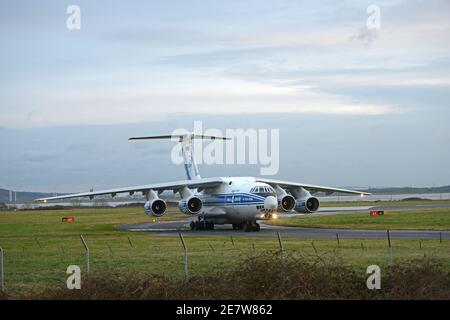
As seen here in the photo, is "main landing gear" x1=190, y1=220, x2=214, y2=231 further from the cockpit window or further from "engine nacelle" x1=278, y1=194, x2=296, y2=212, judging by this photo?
the cockpit window

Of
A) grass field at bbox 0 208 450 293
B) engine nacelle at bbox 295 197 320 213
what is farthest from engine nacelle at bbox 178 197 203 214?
grass field at bbox 0 208 450 293

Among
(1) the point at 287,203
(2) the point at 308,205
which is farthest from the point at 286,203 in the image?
(2) the point at 308,205

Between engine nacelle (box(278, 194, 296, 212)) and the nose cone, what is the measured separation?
13.2ft

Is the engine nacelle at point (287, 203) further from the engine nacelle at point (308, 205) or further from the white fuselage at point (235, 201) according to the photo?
the white fuselage at point (235, 201)

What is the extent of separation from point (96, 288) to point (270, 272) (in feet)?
12.8

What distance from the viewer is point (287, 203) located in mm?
48906

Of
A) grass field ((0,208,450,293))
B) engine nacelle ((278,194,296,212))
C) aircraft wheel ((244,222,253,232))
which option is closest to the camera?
grass field ((0,208,450,293))

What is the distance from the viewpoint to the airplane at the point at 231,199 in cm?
4572

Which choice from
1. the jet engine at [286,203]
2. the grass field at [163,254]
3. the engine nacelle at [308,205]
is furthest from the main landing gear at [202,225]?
the grass field at [163,254]

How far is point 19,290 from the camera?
19422 millimetres

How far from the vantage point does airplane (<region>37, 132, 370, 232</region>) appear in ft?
150

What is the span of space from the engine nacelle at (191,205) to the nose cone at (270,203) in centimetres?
630
